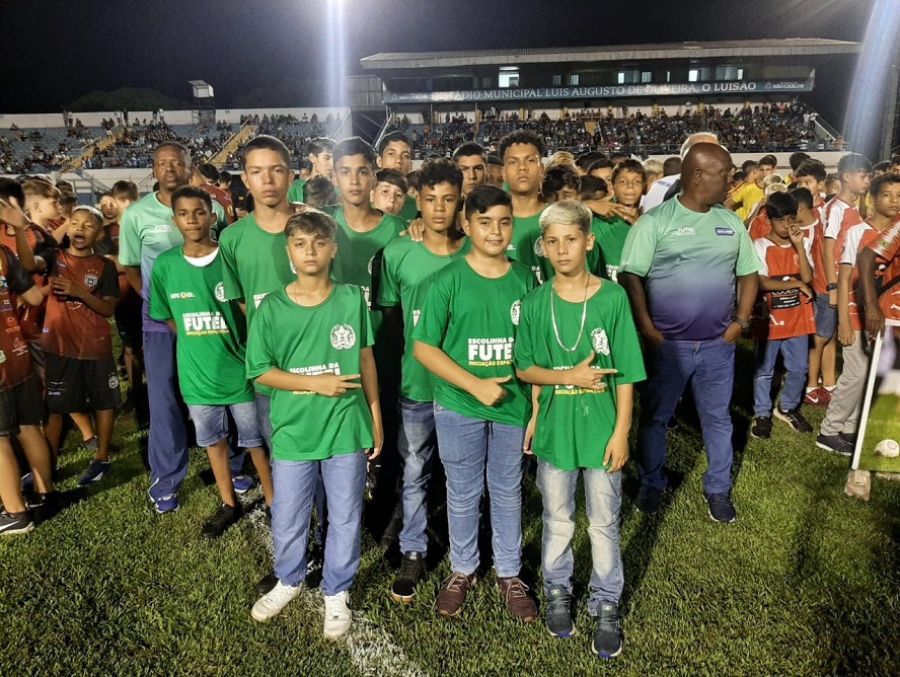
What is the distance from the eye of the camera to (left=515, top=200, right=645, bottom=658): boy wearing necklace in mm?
2771

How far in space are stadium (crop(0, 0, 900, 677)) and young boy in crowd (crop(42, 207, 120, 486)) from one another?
0.02m

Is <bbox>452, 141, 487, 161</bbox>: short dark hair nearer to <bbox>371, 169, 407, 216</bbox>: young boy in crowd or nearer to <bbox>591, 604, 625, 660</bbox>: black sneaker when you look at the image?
<bbox>371, 169, 407, 216</bbox>: young boy in crowd

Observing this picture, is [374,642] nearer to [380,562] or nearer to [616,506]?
[380,562]

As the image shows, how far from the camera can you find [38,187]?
217 inches

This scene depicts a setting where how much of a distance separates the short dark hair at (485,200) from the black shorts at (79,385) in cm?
357

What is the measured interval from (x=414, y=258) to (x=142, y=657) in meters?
A: 2.30

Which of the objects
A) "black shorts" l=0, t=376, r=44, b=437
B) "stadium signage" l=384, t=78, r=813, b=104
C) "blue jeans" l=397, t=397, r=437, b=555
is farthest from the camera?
"stadium signage" l=384, t=78, r=813, b=104

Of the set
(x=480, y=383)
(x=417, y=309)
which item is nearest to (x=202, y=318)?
(x=417, y=309)

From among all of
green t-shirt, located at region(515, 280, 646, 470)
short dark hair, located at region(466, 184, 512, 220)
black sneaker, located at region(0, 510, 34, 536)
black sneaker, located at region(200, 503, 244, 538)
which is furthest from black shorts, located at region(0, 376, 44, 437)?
green t-shirt, located at region(515, 280, 646, 470)

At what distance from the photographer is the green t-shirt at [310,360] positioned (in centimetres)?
295

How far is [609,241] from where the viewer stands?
416cm

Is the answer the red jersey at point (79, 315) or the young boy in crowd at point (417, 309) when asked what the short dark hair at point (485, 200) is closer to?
the young boy in crowd at point (417, 309)

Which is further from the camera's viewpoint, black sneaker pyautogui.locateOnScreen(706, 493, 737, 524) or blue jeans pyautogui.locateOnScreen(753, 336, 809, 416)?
blue jeans pyautogui.locateOnScreen(753, 336, 809, 416)

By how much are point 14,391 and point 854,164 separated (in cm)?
730
